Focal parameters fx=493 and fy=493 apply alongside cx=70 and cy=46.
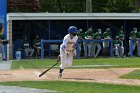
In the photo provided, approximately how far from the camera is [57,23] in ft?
115

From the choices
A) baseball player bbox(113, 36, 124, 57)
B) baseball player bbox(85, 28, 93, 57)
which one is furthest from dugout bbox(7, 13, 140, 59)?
baseball player bbox(113, 36, 124, 57)

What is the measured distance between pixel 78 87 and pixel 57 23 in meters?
20.6

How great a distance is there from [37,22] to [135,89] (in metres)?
20.4

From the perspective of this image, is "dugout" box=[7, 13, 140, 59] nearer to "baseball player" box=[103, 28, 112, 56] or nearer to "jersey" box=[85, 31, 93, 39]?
"baseball player" box=[103, 28, 112, 56]

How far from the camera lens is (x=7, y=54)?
3186cm

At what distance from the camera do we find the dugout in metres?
32.7

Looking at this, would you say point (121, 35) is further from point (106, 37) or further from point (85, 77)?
point (85, 77)

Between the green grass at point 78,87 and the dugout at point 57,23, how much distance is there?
16.7 m

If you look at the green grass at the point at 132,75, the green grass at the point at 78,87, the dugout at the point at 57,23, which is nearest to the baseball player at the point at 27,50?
the dugout at the point at 57,23

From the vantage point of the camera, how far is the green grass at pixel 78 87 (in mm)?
13742

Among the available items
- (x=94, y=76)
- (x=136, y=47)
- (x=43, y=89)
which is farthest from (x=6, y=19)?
(x=43, y=89)

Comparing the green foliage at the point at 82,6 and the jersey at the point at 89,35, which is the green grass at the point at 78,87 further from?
the green foliage at the point at 82,6

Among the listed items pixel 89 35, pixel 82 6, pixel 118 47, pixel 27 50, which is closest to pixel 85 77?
pixel 89 35

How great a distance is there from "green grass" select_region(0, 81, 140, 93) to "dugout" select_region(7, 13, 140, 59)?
16653 millimetres
